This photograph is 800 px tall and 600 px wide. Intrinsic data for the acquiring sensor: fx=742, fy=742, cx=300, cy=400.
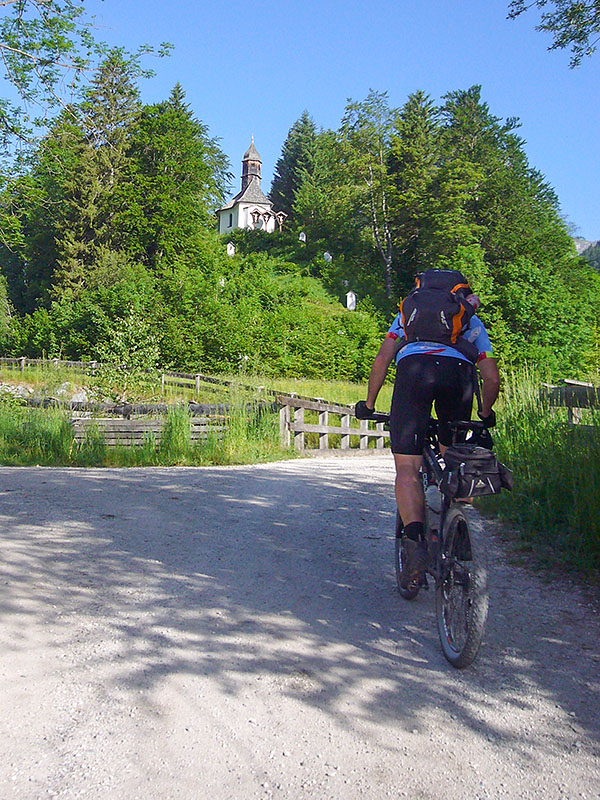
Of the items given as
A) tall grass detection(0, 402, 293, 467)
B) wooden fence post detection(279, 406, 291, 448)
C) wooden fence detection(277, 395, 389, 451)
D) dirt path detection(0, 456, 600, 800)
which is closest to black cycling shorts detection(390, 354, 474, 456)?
dirt path detection(0, 456, 600, 800)

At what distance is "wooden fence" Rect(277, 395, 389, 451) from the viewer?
13.7m

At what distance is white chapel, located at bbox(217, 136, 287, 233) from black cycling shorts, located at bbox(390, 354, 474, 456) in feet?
254

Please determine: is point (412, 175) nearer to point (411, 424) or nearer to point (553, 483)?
point (553, 483)

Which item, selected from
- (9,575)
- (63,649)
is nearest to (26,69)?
(9,575)

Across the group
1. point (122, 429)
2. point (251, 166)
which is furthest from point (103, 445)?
point (251, 166)

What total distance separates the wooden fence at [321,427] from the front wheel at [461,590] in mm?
8135

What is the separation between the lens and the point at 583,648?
3.52 metres

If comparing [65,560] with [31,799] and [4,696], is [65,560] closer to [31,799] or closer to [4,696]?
[4,696]

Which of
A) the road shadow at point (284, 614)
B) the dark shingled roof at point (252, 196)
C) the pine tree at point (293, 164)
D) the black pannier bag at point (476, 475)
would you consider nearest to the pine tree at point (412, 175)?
the pine tree at point (293, 164)

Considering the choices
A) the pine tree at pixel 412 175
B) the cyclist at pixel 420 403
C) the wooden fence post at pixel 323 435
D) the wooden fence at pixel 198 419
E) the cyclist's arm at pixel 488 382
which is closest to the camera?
the cyclist at pixel 420 403

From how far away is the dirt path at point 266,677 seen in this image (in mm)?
2367

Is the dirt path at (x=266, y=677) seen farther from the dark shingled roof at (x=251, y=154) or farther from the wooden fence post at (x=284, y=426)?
the dark shingled roof at (x=251, y=154)

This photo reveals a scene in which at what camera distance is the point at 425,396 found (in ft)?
11.8

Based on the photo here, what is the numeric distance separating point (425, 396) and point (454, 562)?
797 mm
